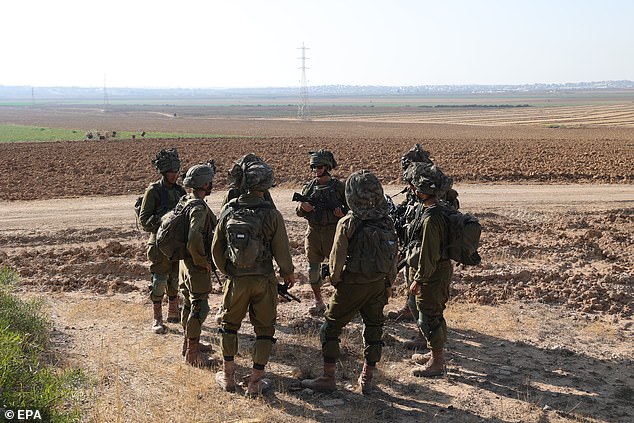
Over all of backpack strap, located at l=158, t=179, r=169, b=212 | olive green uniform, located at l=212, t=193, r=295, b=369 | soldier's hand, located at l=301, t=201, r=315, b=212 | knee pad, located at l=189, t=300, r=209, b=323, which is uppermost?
backpack strap, located at l=158, t=179, r=169, b=212

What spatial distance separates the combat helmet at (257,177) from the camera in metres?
6.36

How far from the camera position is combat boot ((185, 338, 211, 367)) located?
23.9ft

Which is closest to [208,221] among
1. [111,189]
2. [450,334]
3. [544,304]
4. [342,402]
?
[342,402]

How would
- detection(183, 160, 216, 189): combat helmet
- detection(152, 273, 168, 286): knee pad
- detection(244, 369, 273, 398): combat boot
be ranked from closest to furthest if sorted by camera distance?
detection(244, 369, 273, 398): combat boot < detection(183, 160, 216, 189): combat helmet < detection(152, 273, 168, 286): knee pad

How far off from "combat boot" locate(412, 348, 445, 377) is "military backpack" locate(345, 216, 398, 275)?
4.33ft

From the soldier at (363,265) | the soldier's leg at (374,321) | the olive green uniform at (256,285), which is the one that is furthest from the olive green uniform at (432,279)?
the olive green uniform at (256,285)

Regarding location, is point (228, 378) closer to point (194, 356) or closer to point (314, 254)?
point (194, 356)

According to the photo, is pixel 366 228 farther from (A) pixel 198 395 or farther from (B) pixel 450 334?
(B) pixel 450 334

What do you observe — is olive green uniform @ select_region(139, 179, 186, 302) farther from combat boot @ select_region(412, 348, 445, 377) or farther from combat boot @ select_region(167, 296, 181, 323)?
combat boot @ select_region(412, 348, 445, 377)

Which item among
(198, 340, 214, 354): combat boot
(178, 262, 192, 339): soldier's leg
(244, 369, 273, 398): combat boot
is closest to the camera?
(244, 369, 273, 398): combat boot

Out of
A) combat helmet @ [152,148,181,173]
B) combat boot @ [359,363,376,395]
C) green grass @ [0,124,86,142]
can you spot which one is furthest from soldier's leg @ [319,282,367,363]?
green grass @ [0,124,86,142]

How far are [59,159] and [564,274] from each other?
2448cm

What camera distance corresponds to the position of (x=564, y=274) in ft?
35.9

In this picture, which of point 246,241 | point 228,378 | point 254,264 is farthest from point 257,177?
point 228,378
